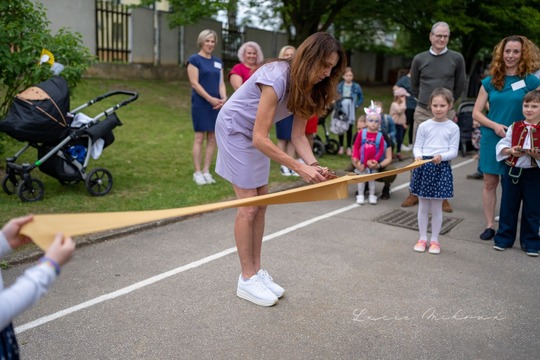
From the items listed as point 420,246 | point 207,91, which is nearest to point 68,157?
point 207,91

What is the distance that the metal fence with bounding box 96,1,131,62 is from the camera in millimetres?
18703

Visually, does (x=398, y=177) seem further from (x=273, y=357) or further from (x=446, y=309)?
(x=273, y=357)

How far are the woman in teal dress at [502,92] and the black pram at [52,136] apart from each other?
472 cm

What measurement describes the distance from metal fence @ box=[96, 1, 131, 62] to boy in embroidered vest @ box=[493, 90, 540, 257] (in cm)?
1581

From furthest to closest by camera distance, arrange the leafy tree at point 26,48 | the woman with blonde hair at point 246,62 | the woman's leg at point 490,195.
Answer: the woman with blonde hair at point 246,62 < the leafy tree at point 26,48 < the woman's leg at point 490,195

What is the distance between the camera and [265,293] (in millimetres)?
4195

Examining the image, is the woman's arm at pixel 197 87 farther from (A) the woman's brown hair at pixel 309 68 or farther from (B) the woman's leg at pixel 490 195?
(A) the woman's brown hair at pixel 309 68

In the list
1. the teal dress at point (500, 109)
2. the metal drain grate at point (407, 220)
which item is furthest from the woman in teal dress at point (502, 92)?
the metal drain grate at point (407, 220)

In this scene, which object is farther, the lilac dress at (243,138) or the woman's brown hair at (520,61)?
the woman's brown hair at (520,61)

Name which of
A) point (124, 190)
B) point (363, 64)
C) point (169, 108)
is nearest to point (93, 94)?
point (169, 108)

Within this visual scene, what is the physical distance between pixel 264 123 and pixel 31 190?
4136 millimetres

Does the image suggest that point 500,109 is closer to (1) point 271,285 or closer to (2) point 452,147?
(2) point 452,147

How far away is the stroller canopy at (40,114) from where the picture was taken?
6137mm

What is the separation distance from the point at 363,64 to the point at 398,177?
Result: 27423 millimetres
